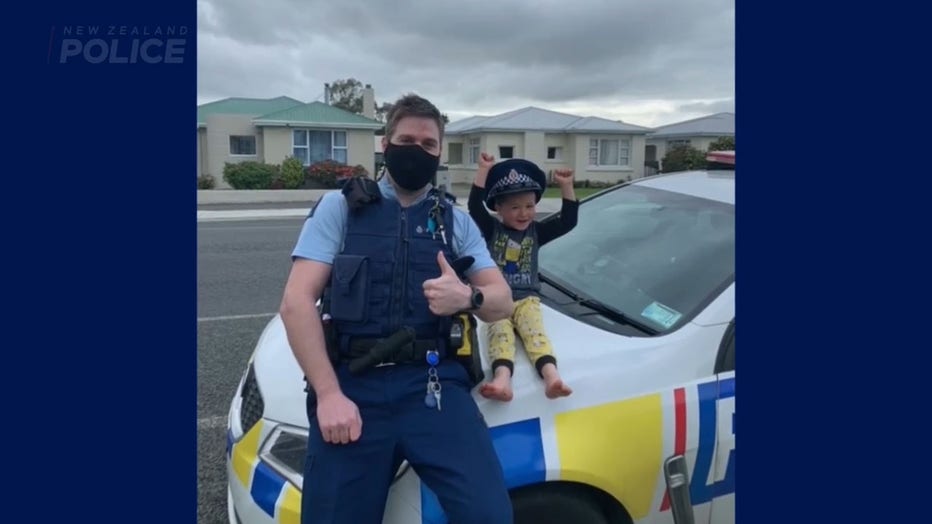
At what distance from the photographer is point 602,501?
2.21 meters

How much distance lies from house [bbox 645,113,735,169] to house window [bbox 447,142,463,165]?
11.7m

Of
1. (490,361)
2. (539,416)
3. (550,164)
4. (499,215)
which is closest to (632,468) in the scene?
(539,416)

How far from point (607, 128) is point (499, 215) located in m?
37.0

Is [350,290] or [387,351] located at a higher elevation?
[350,290]

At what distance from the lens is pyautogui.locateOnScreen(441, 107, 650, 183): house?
38375 mm

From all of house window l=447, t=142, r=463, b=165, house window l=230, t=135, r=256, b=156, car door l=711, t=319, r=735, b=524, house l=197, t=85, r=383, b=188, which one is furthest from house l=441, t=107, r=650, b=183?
car door l=711, t=319, r=735, b=524

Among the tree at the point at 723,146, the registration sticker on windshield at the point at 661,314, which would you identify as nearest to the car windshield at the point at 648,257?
the registration sticker on windshield at the point at 661,314

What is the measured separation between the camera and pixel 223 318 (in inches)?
249

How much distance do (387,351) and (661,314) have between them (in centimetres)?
114

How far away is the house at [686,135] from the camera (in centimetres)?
4162

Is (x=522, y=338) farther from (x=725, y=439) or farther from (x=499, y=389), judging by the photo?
(x=725, y=439)

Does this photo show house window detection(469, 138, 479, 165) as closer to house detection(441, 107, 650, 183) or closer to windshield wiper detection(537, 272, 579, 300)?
house detection(441, 107, 650, 183)

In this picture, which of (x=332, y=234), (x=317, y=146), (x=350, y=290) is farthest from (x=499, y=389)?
(x=317, y=146)
